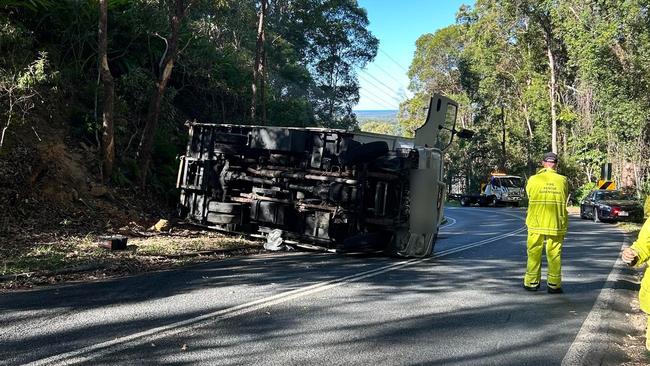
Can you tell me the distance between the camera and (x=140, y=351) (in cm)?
434

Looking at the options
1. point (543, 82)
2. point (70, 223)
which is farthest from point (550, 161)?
point (543, 82)

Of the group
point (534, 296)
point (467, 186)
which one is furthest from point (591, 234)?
point (467, 186)

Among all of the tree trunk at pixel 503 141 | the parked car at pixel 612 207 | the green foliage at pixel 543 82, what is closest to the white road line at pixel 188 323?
the parked car at pixel 612 207

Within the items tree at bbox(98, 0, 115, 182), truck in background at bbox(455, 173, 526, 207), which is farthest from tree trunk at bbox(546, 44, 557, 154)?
tree at bbox(98, 0, 115, 182)

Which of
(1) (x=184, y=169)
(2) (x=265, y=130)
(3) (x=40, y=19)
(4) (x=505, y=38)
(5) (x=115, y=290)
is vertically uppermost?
(4) (x=505, y=38)

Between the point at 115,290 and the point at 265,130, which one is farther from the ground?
the point at 265,130

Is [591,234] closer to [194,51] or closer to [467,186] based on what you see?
[194,51]

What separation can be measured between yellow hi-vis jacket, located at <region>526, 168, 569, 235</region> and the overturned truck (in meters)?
2.57

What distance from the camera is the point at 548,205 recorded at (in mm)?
6848

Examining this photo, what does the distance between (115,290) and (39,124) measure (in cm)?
740

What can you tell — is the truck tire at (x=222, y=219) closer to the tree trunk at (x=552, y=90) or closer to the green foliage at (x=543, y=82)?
the green foliage at (x=543, y=82)

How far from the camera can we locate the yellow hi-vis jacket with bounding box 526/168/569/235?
6809mm

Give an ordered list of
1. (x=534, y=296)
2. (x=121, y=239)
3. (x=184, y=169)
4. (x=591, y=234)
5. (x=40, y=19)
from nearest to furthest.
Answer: (x=534, y=296) < (x=121, y=239) < (x=184, y=169) < (x=40, y=19) < (x=591, y=234)

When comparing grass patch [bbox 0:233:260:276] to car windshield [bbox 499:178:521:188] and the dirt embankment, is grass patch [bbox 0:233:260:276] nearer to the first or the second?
the dirt embankment
